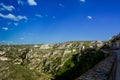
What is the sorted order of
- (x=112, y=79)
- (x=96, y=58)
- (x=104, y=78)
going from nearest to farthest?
(x=104, y=78), (x=112, y=79), (x=96, y=58)

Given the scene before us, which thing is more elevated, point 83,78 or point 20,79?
point 83,78

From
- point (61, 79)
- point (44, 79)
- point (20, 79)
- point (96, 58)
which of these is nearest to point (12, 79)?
point (20, 79)

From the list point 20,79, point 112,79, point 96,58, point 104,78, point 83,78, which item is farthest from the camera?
point 20,79

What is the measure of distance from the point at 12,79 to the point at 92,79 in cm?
19853

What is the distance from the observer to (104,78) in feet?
34.7

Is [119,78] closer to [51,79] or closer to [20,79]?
[51,79]

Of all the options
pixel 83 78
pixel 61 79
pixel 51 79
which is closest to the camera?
pixel 83 78

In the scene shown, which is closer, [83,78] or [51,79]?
[83,78]

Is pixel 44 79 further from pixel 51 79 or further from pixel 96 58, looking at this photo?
pixel 96 58

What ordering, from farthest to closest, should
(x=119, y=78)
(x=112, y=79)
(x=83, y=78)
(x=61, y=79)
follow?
(x=61, y=79)
(x=119, y=78)
(x=112, y=79)
(x=83, y=78)

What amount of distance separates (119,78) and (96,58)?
1693 centimetres

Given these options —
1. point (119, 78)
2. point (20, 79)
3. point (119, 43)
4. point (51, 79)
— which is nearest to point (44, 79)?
point (51, 79)

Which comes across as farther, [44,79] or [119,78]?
[44,79]

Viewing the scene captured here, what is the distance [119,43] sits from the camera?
71.2 meters
